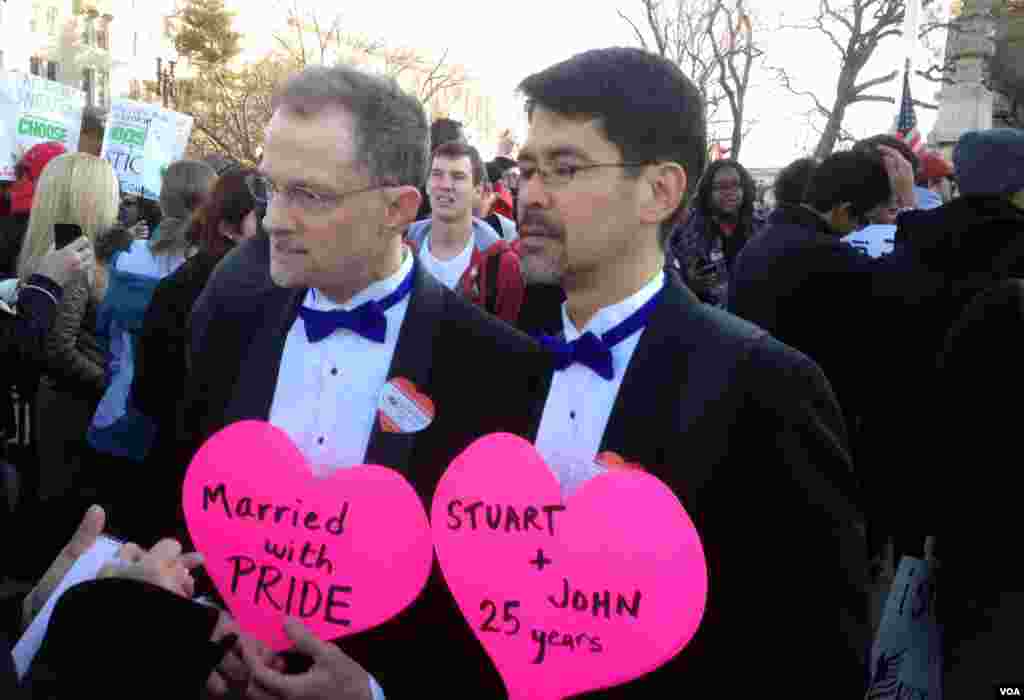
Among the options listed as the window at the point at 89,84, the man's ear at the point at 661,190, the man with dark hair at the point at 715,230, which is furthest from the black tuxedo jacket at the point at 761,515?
the window at the point at 89,84

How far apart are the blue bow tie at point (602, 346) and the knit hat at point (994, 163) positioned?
2201mm

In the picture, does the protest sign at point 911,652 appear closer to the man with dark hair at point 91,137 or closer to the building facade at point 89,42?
the man with dark hair at point 91,137

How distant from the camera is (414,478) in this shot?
1903 millimetres

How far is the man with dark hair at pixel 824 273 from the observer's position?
397 centimetres

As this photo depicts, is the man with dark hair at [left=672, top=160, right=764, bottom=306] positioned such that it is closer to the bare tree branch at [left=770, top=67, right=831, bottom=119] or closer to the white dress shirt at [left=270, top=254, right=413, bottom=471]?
the white dress shirt at [left=270, top=254, right=413, bottom=471]

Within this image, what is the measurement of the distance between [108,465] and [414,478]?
268 cm

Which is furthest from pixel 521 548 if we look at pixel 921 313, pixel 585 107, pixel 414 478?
pixel 921 313

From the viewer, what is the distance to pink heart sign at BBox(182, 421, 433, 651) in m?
1.71

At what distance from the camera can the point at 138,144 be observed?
6.96 meters

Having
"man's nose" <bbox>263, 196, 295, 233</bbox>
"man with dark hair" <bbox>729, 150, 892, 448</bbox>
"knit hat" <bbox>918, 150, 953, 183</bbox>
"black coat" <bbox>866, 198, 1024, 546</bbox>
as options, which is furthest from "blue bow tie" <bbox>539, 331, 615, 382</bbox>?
"knit hat" <bbox>918, 150, 953, 183</bbox>

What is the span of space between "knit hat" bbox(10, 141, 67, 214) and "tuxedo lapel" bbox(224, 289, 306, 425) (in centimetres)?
457

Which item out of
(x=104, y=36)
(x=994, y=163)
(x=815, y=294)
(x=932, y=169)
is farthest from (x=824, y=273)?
(x=104, y=36)

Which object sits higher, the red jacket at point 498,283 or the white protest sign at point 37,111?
the white protest sign at point 37,111

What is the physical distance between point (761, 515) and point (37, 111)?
728 centimetres
